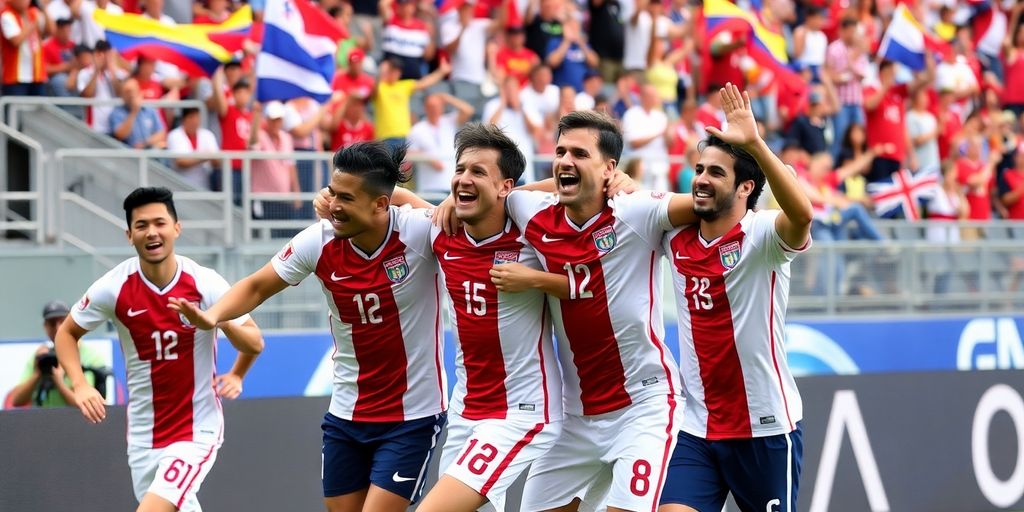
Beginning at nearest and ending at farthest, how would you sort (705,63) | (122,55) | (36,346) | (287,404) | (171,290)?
(171,290)
(287,404)
(36,346)
(122,55)
(705,63)

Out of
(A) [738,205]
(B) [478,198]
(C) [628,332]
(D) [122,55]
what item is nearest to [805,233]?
(A) [738,205]

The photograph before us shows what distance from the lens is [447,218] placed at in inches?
284

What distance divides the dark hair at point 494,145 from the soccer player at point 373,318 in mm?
460

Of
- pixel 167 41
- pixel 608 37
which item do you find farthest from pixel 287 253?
pixel 608 37

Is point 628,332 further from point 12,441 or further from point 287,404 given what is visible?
point 12,441

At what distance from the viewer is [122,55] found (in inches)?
548

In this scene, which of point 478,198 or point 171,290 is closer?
point 478,198

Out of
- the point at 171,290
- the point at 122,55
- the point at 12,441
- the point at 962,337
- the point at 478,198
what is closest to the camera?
the point at 478,198

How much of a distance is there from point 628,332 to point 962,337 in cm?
933

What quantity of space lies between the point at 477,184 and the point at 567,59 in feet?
33.0

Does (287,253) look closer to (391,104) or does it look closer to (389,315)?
(389,315)

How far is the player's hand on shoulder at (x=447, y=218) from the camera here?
7.18 metres

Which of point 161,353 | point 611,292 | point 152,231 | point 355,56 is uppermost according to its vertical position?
point 355,56

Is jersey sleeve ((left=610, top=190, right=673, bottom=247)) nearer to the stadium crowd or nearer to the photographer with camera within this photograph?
the photographer with camera
